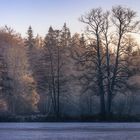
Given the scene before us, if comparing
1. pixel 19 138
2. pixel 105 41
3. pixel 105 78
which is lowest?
pixel 19 138

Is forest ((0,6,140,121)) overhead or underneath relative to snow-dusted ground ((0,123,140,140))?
overhead

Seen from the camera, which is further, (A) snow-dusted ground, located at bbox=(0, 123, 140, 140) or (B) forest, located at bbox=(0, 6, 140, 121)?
(B) forest, located at bbox=(0, 6, 140, 121)

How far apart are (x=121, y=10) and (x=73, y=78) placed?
16013mm

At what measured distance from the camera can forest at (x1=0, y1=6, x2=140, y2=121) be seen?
6100 centimetres

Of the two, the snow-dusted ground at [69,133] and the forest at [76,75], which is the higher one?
the forest at [76,75]

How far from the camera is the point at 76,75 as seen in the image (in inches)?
2938

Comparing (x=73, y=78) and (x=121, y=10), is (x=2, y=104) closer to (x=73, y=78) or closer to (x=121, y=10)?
(x=73, y=78)

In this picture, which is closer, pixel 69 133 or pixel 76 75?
pixel 69 133

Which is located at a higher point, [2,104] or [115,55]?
[115,55]

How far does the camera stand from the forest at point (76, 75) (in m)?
61.0

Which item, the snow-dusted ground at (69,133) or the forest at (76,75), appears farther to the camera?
the forest at (76,75)

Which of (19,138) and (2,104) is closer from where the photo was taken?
(19,138)

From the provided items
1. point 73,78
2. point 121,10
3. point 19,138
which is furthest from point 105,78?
point 19,138

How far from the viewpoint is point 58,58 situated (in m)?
72.2
